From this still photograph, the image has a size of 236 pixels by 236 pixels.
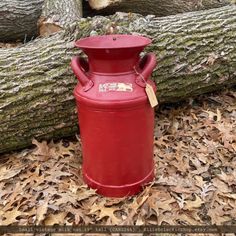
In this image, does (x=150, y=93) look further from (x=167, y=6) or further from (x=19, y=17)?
(x=19, y=17)

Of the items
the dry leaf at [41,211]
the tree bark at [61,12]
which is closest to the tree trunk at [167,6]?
the tree bark at [61,12]

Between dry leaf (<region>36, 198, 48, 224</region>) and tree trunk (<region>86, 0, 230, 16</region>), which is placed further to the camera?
tree trunk (<region>86, 0, 230, 16</region>)

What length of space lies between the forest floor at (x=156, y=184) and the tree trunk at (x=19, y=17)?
2.52m

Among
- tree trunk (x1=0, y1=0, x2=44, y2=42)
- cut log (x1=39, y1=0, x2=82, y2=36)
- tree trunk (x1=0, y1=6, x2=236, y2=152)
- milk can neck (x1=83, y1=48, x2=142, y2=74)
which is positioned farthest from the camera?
tree trunk (x1=0, y1=0, x2=44, y2=42)

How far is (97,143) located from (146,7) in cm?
313

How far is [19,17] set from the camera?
15.6 ft

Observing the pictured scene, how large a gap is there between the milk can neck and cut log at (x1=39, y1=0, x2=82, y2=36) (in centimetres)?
184

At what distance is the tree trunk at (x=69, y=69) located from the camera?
2.78 meters

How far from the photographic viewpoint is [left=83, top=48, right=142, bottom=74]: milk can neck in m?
2.11

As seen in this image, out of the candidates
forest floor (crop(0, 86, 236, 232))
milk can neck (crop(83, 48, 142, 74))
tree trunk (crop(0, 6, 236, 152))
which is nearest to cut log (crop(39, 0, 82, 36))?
tree trunk (crop(0, 6, 236, 152))

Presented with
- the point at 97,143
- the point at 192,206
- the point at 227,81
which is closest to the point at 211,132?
the point at 227,81

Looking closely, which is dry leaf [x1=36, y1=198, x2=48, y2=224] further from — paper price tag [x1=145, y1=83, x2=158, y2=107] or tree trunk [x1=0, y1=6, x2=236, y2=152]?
paper price tag [x1=145, y1=83, x2=158, y2=107]

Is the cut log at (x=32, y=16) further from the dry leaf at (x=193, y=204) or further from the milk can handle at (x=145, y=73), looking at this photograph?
the dry leaf at (x=193, y=204)

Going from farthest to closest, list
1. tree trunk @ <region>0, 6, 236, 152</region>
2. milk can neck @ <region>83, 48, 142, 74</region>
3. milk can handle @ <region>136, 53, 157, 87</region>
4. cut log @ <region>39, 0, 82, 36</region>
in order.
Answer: cut log @ <region>39, 0, 82, 36</region>
tree trunk @ <region>0, 6, 236, 152</region>
milk can handle @ <region>136, 53, 157, 87</region>
milk can neck @ <region>83, 48, 142, 74</region>
